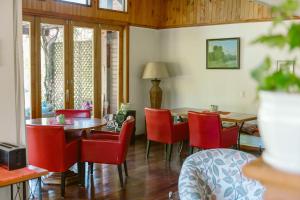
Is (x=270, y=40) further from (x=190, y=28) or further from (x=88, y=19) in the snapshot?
(x=190, y=28)

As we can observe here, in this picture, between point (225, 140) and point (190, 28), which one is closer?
point (225, 140)

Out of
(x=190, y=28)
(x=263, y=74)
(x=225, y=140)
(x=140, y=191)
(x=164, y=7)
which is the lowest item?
(x=140, y=191)

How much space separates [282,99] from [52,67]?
5924 mm

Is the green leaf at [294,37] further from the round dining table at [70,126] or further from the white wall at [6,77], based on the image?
the round dining table at [70,126]

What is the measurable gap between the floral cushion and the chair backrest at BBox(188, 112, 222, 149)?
255 centimetres

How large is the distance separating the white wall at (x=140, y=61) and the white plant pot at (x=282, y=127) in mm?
6869

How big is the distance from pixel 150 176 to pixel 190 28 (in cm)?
373

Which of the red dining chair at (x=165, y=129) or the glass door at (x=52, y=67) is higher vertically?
the glass door at (x=52, y=67)

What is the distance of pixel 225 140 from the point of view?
555cm

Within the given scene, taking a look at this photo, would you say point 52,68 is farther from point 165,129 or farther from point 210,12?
point 210,12

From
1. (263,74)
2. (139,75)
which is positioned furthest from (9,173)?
(139,75)

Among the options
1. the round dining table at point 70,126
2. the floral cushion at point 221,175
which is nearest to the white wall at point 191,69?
the round dining table at point 70,126

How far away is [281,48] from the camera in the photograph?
88 cm

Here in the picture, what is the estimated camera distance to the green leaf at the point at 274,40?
0.86 metres
